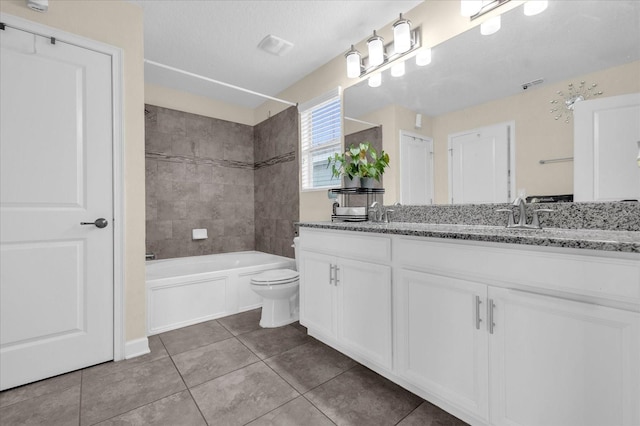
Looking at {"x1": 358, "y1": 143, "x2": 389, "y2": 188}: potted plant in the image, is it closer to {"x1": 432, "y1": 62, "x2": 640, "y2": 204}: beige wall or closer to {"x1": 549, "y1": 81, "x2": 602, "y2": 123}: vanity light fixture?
{"x1": 432, "y1": 62, "x2": 640, "y2": 204}: beige wall

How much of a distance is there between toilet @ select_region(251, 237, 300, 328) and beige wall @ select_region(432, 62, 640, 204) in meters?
1.74

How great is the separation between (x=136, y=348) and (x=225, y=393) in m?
0.84

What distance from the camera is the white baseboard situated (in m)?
1.89

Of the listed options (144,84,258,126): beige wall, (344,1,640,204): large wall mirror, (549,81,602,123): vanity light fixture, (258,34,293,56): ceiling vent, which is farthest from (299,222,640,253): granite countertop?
(144,84,258,126): beige wall

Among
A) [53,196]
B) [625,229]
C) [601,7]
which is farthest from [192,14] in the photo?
[625,229]

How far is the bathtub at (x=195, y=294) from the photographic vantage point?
230 centimetres

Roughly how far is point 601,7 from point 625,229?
3.28 ft

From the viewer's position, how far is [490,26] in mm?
1654

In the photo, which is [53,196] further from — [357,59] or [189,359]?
[357,59]

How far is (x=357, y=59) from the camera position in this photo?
7.86 ft

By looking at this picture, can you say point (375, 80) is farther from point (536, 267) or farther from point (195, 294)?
point (195, 294)

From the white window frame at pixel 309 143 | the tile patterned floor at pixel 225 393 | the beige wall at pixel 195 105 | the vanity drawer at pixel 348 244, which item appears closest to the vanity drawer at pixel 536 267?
the vanity drawer at pixel 348 244

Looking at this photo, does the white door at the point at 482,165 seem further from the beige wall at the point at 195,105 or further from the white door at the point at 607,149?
the beige wall at the point at 195,105

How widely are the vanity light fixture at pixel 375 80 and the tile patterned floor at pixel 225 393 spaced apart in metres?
2.03
